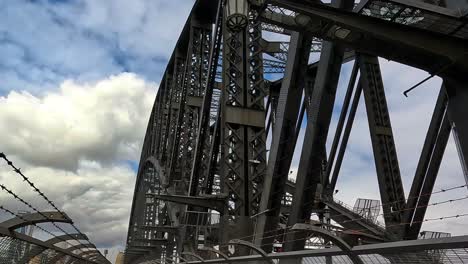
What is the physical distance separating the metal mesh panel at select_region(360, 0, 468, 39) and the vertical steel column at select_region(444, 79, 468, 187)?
67cm

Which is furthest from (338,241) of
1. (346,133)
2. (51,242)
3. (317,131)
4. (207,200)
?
(51,242)

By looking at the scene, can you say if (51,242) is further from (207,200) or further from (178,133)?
(178,133)

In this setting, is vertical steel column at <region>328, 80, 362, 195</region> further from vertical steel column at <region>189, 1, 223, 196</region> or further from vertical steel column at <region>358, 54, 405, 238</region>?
vertical steel column at <region>189, 1, 223, 196</region>

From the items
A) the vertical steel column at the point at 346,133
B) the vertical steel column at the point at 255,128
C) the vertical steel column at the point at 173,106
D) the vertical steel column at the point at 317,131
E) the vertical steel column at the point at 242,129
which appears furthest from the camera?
the vertical steel column at the point at 173,106

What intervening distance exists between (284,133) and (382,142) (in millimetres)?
4248

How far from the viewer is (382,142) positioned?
12.4 m

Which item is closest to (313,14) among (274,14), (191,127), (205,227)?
(274,14)

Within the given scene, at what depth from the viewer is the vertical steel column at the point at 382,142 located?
37.6 ft

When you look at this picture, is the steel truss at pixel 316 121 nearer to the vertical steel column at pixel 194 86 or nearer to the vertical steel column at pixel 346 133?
the vertical steel column at pixel 346 133

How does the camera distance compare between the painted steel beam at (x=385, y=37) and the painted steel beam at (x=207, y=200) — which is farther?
the painted steel beam at (x=207, y=200)

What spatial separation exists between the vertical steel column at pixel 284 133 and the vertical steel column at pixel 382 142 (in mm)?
3272

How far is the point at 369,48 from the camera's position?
6.26 m

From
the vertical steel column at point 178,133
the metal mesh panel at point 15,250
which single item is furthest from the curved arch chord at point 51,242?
the vertical steel column at point 178,133

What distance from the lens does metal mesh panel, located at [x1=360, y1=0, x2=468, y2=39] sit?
207 inches
